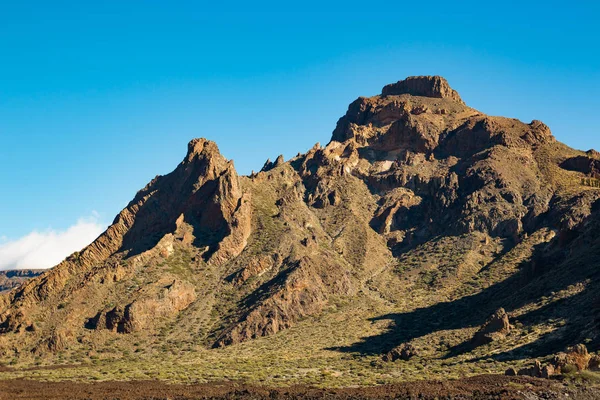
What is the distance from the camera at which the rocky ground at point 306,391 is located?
5444 cm

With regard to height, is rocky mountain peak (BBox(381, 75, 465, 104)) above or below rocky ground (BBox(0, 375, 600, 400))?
above

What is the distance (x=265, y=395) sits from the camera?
197ft

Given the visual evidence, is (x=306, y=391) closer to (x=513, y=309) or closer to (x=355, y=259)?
(x=513, y=309)

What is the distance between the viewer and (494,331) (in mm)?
77625

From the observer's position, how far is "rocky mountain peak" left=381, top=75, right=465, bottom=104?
175 m

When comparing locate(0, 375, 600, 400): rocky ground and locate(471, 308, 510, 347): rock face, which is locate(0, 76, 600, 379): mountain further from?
locate(0, 375, 600, 400): rocky ground

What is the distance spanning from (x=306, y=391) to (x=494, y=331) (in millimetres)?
28512

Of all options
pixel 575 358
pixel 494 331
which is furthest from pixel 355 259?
pixel 575 358

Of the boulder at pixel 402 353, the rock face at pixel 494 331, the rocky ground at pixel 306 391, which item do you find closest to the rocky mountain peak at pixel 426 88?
the rock face at pixel 494 331

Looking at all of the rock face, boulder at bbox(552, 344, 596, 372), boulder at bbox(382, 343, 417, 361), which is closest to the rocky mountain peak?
the rock face

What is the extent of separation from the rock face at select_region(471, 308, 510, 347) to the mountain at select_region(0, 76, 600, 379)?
0.23 metres

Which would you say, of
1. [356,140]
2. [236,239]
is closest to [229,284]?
[236,239]

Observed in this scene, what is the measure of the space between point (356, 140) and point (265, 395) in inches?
4206

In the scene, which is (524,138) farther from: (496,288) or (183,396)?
(183,396)
